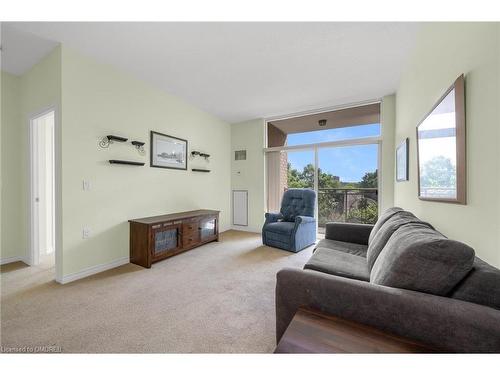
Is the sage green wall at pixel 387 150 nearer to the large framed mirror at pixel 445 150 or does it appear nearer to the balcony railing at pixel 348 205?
the balcony railing at pixel 348 205

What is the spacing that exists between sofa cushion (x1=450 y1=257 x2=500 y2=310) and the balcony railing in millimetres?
3137

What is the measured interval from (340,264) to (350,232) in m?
0.89

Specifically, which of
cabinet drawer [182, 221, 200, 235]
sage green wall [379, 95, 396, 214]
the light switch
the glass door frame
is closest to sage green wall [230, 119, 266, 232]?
Result: the glass door frame

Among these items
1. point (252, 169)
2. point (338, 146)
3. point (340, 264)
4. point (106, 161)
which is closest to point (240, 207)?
point (252, 169)

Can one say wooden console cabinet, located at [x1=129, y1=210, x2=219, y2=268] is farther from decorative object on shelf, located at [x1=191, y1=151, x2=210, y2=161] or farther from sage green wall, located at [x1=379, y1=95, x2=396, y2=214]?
sage green wall, located at [x1=379, y1=95, x2=396, y2=214]

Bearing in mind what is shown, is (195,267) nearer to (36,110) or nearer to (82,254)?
(82,254)

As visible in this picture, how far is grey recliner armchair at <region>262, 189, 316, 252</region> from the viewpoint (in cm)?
328

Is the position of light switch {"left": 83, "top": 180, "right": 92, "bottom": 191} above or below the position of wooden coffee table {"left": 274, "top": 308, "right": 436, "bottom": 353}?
above

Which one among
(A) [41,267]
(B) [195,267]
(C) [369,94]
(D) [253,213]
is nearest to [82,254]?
(A) [41,267]

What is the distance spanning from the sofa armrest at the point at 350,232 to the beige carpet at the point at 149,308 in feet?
A: 2.20

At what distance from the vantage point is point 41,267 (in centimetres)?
262

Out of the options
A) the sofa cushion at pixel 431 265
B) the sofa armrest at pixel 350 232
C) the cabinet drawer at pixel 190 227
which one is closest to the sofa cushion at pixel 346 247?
the sofa armrest at pixel 350 232

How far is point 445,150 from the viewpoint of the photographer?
1.38 meters
